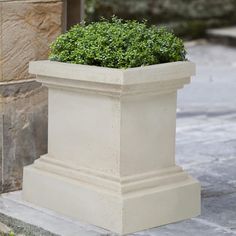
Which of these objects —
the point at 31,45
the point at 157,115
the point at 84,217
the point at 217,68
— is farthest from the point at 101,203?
the point at 217,68

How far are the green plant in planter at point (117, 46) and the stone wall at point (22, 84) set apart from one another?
14.4 inches

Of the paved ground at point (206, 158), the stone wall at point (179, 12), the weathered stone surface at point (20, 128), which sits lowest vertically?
the paved ground at point (206, 158)

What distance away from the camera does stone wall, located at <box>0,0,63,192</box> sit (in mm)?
5984

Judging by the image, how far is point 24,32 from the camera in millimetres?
6039

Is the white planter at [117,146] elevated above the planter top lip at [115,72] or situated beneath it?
situated beneath

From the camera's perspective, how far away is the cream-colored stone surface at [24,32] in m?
5.96

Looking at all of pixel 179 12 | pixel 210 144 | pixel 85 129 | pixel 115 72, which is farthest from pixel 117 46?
pixel 179 12

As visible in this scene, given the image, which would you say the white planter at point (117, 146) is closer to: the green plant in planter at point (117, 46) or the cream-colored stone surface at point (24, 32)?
the green plant in planter at point (117, 46)

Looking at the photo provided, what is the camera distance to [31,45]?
6098mm

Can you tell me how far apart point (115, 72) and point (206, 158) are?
8.66 ft

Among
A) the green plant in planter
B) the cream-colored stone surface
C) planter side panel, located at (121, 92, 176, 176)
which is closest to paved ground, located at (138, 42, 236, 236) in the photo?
planter side panel, located at (121, 92, 176, 176)

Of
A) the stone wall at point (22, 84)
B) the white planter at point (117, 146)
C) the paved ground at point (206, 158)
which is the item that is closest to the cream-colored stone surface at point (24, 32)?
the stone wall at point (22, 84)

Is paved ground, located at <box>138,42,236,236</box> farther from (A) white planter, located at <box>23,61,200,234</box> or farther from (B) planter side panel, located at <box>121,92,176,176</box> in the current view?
(B) planter side panel, located at <box>121,92,176,176</box>

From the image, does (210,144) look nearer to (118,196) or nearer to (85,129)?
(85,129)
